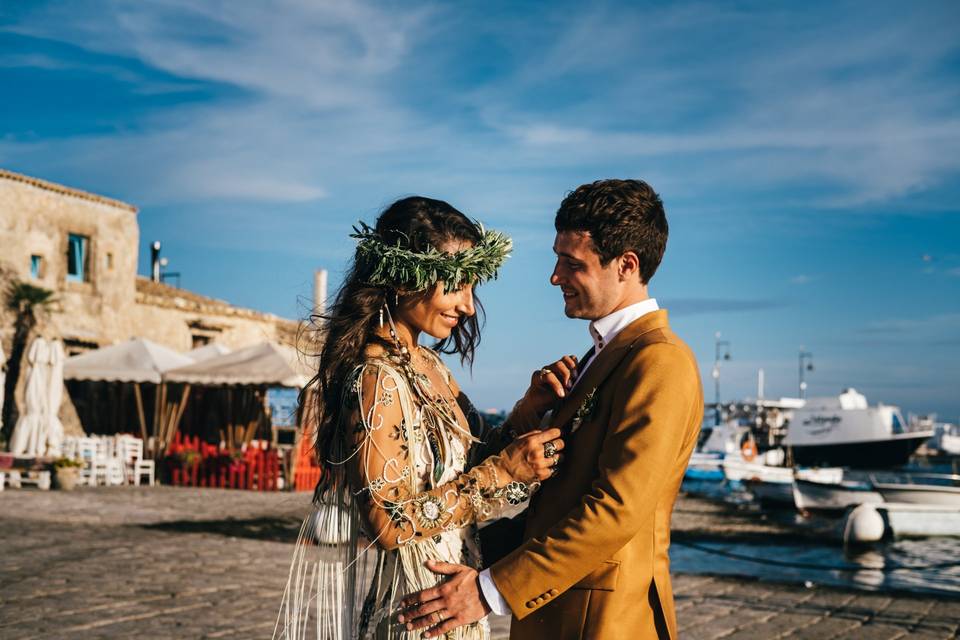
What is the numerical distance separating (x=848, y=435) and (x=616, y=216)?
50.0 metres

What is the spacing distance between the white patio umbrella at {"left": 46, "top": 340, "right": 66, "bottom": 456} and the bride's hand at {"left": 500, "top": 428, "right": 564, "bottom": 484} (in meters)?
17.4

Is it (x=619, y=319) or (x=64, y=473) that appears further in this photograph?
(x=64, y=473)

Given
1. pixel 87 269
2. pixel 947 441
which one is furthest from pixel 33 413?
pixel 947 441

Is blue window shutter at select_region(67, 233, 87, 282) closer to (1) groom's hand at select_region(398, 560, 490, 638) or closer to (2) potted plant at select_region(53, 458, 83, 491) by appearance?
(2) potted plant at select_region(53, 458, 83, 491)

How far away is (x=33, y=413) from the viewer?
1755 centimetres

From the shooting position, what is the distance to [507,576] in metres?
2.28

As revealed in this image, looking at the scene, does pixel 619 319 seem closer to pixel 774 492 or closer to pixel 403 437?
pixel 403 437

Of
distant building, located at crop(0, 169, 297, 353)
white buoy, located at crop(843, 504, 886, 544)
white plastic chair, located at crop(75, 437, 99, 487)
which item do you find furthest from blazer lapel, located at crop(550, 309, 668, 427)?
distant building, located at crop(0, 169, 297, 353)

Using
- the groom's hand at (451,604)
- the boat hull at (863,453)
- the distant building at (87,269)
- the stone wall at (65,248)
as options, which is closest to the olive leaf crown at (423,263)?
the groom's hand at (451,604)

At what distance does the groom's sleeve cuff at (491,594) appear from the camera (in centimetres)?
229

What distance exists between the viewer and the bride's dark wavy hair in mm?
2773

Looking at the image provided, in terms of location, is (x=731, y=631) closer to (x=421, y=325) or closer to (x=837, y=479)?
(x=421, y=325)

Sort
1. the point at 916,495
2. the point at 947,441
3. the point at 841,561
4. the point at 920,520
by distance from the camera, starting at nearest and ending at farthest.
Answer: the point at 841,561, the point at 920,520, the point at 916,495, the point at 947,441

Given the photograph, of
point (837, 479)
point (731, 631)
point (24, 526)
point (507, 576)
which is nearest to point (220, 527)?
point (24, 526)
